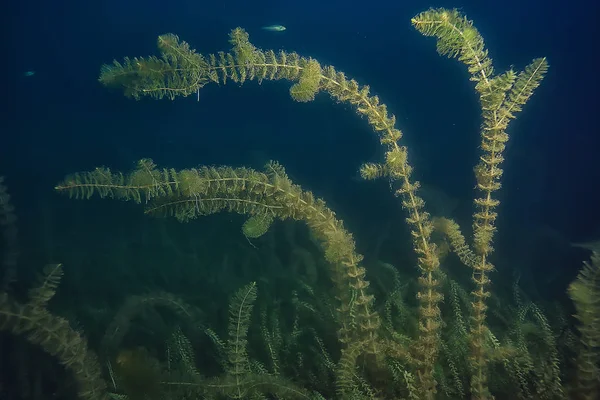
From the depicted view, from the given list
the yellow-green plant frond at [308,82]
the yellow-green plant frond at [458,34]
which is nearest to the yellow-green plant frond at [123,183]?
the yellow-green plant frond at [308,82]

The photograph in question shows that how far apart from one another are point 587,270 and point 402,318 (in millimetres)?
1874

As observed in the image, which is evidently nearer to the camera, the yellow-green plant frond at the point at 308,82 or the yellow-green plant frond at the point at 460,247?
the yellow-green plant frond at the point at 308,82

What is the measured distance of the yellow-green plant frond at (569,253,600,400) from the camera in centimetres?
234

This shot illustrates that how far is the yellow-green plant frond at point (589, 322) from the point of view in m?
2.34

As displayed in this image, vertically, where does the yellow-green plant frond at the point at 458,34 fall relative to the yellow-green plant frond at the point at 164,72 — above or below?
below

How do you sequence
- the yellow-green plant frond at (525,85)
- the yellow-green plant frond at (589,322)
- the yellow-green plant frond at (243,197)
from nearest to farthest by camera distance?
the yellow-green plant frond at (589,322) → the yellow-green plant frond at (525,85) → the yellow-green plant frond at (243,197)

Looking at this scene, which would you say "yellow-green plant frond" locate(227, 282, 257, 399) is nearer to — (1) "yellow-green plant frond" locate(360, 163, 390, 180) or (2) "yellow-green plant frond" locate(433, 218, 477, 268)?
(1) "yellow-green plant frond" locate(360, 163, 390, 180)

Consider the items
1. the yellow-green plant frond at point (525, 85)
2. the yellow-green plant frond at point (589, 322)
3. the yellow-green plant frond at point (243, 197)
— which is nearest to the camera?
the yellow-green plant frond at point (589, 322)

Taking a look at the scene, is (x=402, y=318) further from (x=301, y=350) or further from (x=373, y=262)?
(x=373, y=262)

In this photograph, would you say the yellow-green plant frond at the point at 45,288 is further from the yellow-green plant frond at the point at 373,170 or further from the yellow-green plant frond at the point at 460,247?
the yellow-green plant frond at the point at 460,247

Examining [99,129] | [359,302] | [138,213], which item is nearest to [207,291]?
[138,213]

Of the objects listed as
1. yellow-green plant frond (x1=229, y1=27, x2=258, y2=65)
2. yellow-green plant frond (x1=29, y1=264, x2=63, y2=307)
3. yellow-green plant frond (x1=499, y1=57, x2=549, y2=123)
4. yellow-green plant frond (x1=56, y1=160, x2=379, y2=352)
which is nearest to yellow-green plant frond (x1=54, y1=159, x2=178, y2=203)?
yellow-green plant frond (x1=56, y1=160, x2=379, y2=352)

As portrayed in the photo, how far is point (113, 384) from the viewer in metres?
3.40

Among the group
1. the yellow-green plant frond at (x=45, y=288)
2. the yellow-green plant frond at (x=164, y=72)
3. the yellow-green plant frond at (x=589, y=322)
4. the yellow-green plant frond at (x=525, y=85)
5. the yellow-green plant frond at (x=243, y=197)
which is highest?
the yellow-green plant frond at (x=164, y=72)
